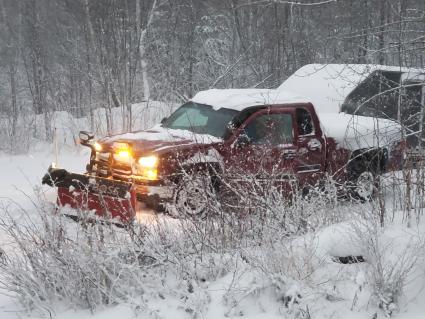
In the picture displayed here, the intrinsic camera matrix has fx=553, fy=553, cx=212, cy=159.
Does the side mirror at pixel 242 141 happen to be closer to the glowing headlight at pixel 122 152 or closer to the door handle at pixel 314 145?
the door handle at pixel 314 145

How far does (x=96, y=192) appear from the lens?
21.8 feet

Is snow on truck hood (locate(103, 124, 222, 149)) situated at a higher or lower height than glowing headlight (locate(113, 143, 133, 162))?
higher

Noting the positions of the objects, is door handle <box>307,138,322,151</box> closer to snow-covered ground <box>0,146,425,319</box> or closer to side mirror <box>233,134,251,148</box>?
side mirror <box>233,134,251,148</box>

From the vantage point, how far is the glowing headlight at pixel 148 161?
6812 mm

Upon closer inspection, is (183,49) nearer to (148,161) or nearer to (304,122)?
(304,122)

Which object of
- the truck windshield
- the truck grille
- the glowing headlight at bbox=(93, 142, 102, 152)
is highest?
the truck windshield

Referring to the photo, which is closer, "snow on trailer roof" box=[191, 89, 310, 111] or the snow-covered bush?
the snow-covered bush

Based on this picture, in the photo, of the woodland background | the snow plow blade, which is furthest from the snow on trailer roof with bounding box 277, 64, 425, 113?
the snow plow blade

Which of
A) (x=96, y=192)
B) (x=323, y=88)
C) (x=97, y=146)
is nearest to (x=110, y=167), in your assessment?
(x=97, y=146)

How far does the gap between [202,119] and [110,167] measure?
1.47 m

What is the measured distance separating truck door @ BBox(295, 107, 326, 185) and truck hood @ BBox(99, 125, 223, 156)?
1264 mm

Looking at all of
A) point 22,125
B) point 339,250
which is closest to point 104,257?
point 339,250

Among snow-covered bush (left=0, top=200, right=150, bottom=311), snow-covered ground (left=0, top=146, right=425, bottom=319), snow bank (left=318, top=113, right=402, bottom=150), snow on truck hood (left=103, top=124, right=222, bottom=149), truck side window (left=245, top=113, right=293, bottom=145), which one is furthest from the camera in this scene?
snow bank (left=318, top=113, right=402, bottom=150)

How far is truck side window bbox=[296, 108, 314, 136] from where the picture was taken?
25.8 ft
